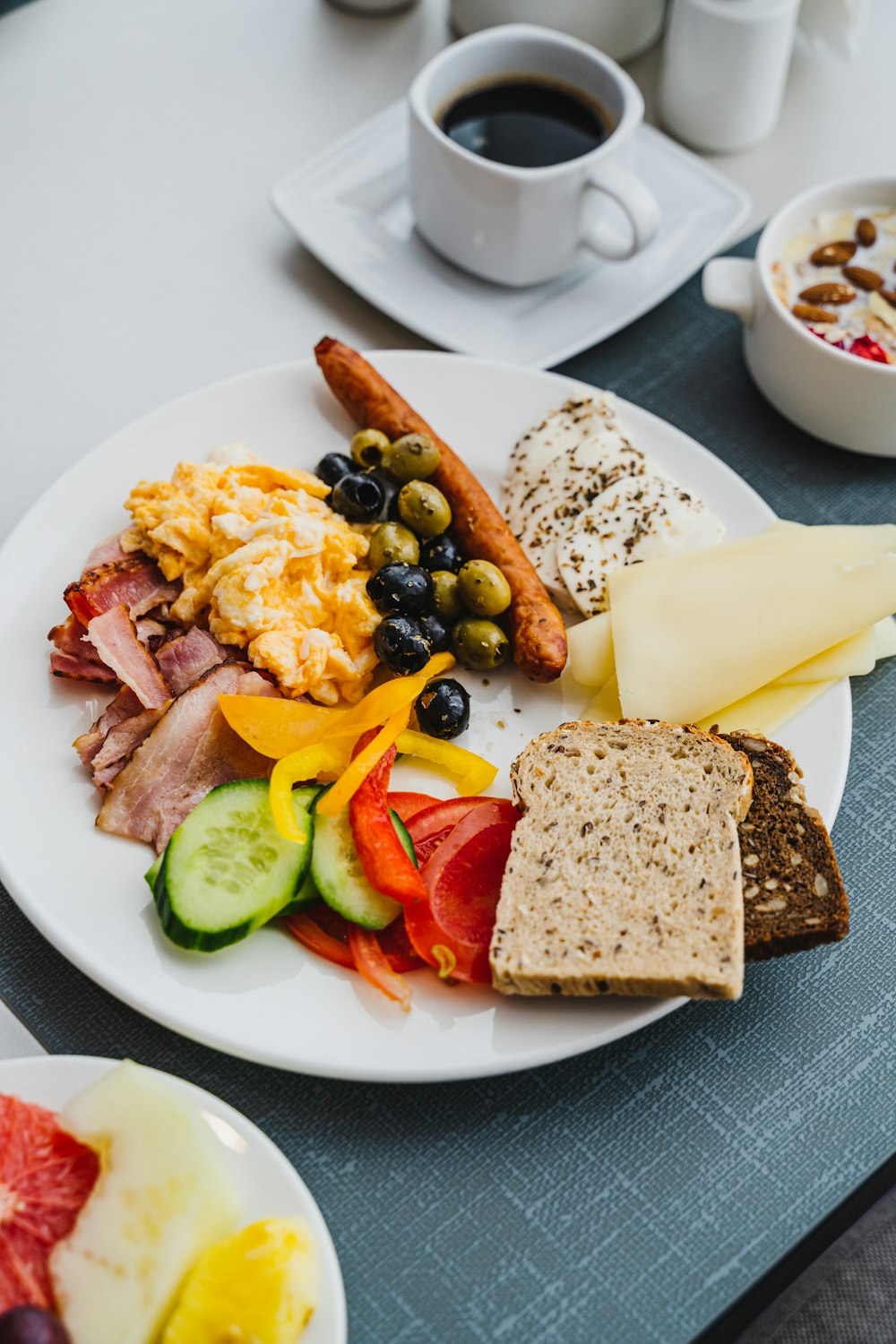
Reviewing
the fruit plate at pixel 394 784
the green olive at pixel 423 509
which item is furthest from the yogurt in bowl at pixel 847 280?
the green olive at pixel 423 509

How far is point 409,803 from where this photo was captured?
1.89m

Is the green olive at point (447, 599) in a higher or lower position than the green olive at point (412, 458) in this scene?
lower

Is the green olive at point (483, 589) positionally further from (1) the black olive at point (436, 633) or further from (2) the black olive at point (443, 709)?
(2) the black olive at point (443, 709)

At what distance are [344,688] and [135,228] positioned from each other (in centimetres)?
152

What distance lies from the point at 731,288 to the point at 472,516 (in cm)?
83

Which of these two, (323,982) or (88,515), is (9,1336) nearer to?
(323,982)

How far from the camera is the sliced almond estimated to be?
246cm

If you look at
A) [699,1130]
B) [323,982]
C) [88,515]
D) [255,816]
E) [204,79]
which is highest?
[204,79]

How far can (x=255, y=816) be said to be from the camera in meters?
1.77

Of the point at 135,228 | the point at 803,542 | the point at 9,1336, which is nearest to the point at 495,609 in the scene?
the point at 803,542

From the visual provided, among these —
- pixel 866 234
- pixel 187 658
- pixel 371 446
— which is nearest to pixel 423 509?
pixel 371 446

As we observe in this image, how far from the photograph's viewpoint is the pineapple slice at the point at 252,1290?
1333 millimetres

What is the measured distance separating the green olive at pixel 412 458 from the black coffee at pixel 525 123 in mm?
790

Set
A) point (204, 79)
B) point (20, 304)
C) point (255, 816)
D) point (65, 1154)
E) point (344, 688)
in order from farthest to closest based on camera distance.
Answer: point (204, 79)
point (20, 304)
point (344, 688)
point (255, 816)
point (65, 1154)
